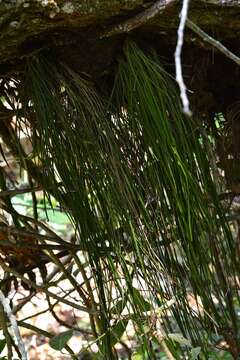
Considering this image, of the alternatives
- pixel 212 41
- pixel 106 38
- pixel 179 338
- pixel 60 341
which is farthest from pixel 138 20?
pixel 60 341

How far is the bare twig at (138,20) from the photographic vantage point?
0.87 meters

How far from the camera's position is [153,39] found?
3.41 ft

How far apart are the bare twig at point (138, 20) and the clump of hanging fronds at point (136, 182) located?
6cm

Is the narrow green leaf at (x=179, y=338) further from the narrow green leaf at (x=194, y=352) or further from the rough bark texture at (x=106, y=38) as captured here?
the rough bark texture at (x=106, y=38)

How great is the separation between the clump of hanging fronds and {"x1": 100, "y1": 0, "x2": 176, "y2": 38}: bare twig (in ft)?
0.18

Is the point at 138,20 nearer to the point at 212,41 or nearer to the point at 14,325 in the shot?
the point at 212,41

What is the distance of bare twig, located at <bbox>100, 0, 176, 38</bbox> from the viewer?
869mm

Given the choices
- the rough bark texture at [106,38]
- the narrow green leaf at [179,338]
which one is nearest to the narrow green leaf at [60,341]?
the narrow green leaf at [179,338]

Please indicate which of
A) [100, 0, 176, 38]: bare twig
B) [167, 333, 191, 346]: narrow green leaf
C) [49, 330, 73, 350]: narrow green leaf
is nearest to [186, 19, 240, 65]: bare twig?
[100, 0, 176, 38]: bare twig

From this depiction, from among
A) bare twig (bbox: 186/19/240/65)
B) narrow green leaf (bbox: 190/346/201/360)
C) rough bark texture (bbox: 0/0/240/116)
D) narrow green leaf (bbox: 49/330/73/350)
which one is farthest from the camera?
narrow green leaf (bbox: 49/330/73/350)

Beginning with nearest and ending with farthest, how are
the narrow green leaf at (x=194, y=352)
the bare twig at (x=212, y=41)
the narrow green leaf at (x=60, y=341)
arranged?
the bare twig at (x=212, y=41) → the narrow green leaf at (x=194, y=352) → the narrow green leaf at (x=60, y=341)

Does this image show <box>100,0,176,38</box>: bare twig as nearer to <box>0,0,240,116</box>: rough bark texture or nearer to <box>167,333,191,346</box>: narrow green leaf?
<box>0,0,240,116</box>: rough bark texture

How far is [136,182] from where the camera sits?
96 centimetres

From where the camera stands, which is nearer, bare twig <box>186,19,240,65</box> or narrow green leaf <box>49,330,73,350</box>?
bare twig <box>186,19,240,65</box>
